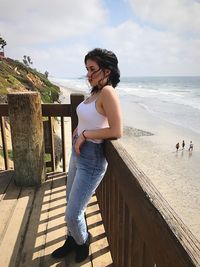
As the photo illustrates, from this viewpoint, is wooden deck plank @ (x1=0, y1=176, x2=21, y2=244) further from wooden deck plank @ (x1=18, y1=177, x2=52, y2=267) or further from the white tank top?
the white tank top

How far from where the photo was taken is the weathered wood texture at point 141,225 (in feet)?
3.76

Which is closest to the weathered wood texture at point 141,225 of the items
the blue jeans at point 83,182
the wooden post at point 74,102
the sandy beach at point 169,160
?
the blue jeans at point 83,182

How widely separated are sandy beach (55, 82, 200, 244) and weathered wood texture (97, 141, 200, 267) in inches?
291

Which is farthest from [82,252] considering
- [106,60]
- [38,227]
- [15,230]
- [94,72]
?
[106,60]

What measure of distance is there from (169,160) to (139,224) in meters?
21.7

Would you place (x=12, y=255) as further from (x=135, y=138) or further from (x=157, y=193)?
(x=135, y=138)

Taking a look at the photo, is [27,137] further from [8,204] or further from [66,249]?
[66,249]

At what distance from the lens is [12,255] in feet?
9.41

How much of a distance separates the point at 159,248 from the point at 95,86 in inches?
65.8

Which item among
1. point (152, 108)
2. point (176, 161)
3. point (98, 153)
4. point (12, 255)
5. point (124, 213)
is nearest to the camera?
point (124, 213)

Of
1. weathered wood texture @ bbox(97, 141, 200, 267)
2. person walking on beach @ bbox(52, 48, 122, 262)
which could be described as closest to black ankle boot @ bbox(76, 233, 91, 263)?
person walking on beach @ bbox(52, 48, 122, 262)

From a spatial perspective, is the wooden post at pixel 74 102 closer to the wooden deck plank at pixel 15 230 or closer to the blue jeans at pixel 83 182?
the wooden deck plank at pixel 15 230

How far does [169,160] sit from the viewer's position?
74.3 feet

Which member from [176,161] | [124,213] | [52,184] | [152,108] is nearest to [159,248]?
[124,213]
